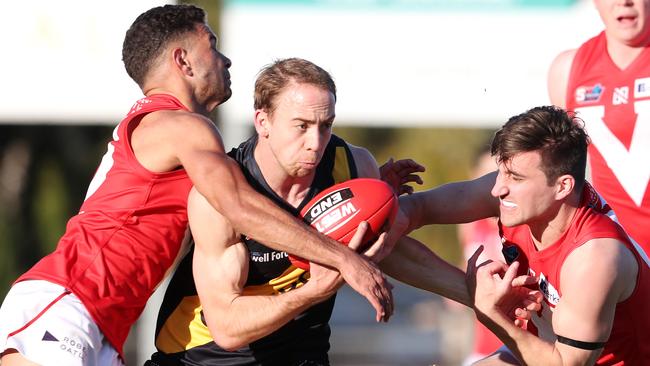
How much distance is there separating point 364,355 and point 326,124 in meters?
9.93

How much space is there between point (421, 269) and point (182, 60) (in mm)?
1522

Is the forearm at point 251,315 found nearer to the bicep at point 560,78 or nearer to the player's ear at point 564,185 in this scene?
the player's ear at point 564,185

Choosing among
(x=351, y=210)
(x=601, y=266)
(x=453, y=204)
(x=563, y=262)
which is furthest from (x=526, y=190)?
(x=351, y=210)

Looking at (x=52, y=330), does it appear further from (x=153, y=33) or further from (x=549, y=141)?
(x=549, y=141)

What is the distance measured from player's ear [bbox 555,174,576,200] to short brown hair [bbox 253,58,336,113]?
1.04m

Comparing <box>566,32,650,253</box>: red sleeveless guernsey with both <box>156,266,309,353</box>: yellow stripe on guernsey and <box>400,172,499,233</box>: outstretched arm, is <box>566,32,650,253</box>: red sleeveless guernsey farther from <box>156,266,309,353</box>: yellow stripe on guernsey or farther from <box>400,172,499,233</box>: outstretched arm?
<box>156,266,309,353</box>: yellow stripe on guernsey

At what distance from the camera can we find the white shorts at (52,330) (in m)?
5.11

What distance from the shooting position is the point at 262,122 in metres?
5.16

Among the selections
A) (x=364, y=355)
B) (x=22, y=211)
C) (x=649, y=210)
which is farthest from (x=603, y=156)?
(x=22, y=211)

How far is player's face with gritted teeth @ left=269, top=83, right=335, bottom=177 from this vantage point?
4988 mm

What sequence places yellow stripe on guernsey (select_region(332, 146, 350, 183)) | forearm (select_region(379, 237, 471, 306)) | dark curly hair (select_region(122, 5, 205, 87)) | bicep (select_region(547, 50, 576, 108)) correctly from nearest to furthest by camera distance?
1. yellow stripe on guernsey (select_region(332, 146, 350, 183))
2. forearm (select_region(379, 237, 471, 306))
3. dark curly hair (select_region(122, 5, 205, 87))
4. bicep (select_region(547, 50, 576, 108))

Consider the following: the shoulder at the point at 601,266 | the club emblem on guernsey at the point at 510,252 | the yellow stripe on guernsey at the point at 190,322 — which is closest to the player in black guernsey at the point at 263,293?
the yellow stripe on guernsey at the point at 190,322

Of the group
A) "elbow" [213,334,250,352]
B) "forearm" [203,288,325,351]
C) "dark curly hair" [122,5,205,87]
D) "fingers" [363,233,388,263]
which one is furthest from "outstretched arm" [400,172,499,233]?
"dark curly hair" [122,5,205,87]

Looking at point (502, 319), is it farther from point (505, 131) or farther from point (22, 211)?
point (22, 211)
